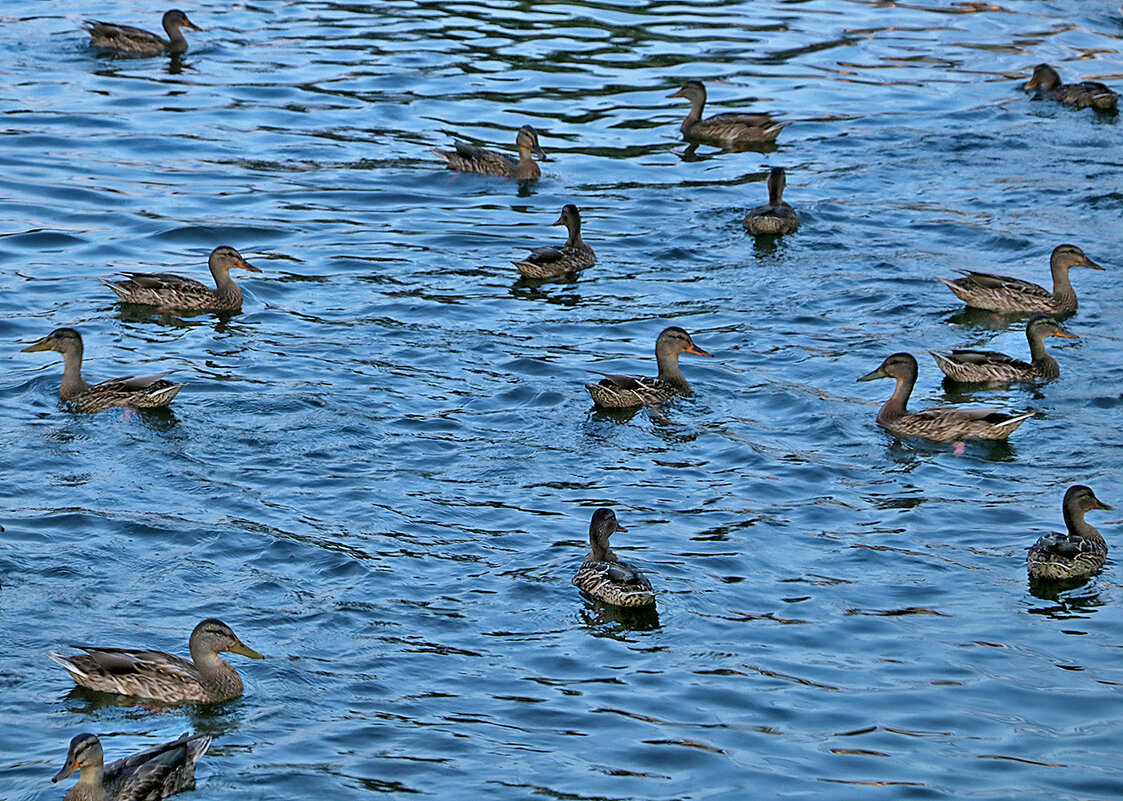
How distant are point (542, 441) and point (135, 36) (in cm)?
1579

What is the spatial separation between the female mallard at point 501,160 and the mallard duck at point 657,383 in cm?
665

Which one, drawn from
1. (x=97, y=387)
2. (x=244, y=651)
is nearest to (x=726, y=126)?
(x=97, y=387)

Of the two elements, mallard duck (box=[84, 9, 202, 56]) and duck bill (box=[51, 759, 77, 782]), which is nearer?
duck bill (box=[51, 759, 77, 782])

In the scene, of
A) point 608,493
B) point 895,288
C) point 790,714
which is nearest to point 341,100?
point 895,288

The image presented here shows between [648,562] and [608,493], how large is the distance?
1272 millimetres

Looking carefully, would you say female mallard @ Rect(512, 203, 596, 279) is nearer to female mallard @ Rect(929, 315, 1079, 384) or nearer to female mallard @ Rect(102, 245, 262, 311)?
female mallard @ Rect(102, 245, 262, 311)

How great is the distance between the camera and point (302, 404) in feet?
49.7

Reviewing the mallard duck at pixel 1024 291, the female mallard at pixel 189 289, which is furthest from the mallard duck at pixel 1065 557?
the female mallard at pixel 189 289

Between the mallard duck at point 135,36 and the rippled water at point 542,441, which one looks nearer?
the rippled water at point 542,441

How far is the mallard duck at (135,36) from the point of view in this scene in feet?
89.8

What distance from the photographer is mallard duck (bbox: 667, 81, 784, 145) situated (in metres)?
24.4

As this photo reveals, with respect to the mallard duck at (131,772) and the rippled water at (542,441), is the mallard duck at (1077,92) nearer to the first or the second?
the rippled water at (542,441)

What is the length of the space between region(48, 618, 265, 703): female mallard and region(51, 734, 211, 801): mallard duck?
95 centimetres

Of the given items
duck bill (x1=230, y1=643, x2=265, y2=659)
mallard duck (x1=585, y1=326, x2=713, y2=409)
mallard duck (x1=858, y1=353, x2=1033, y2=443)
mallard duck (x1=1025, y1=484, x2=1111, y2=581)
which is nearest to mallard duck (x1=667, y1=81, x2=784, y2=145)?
mallard duck (x1=585, y1=326, x2=713, y2=409)
